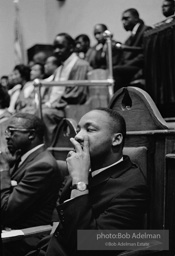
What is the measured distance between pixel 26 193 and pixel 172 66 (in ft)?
4.37

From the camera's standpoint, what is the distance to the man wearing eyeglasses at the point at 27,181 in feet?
4.18

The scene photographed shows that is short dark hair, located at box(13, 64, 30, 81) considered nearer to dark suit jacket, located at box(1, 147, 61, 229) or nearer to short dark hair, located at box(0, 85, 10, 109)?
short dark hair, located at box(0, 85, 10, 109)

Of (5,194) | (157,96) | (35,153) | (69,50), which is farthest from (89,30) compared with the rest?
(5,194)

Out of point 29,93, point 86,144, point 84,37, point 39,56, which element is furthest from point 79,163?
point 39,56

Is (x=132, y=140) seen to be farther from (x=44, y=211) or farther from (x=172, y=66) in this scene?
(x=172, y=66)

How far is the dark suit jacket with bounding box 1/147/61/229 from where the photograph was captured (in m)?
1.30

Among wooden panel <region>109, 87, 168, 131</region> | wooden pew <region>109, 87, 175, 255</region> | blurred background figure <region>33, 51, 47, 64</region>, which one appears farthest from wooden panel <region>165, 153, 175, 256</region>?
blurred background figure <region>33, 51, 47, 64</region>

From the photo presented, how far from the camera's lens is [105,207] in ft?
3.61

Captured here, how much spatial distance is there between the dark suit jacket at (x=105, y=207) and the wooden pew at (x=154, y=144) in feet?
0.55

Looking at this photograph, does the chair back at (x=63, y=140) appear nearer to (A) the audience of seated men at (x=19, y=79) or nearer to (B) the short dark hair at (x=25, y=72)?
(A) the audience of seated men at (x=19, y=79)

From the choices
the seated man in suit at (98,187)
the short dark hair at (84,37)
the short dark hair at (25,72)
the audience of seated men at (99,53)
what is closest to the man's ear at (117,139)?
the seated man in suit at (98,187)

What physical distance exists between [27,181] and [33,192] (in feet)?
0.16

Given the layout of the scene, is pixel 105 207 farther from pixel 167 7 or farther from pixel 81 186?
pixel 167 7

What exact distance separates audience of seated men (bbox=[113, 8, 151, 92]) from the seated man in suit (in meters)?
1.86
